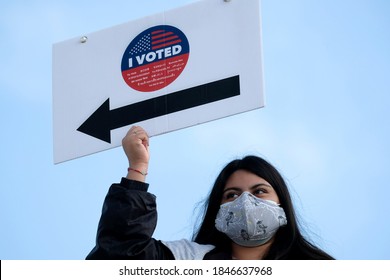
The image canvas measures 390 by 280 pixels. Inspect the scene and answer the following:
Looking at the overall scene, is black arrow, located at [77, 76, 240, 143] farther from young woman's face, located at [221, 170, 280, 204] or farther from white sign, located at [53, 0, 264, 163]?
young woman's face, located at [221, 170, 280, 204]

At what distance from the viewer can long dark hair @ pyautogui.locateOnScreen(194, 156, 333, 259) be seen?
24.3ft

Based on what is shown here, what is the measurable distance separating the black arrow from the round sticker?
13 cm

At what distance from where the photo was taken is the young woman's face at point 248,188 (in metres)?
7.64

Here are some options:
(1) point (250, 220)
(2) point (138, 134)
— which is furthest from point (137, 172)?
(1) point (250, 220)

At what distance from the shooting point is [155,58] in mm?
7777

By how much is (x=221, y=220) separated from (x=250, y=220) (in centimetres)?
22

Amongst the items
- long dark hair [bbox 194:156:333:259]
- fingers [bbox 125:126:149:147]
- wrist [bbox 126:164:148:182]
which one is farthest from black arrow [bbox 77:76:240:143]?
long dark hair [bbox 194:156:333:259]

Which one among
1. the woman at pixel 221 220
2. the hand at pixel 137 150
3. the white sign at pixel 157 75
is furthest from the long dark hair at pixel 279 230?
the hand at pixel 137 150

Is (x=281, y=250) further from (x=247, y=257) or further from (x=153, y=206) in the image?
(x=153, y=206)

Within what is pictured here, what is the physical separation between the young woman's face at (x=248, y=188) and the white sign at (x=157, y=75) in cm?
54

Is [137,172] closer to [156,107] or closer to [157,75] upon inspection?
[156,107]

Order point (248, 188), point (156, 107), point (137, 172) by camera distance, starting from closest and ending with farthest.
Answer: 1. point (137, 172)
2. point (156, 107)
3. point (248, 188)

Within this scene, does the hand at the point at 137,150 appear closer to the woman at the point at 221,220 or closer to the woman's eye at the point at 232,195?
the woman at the point at 221,220
